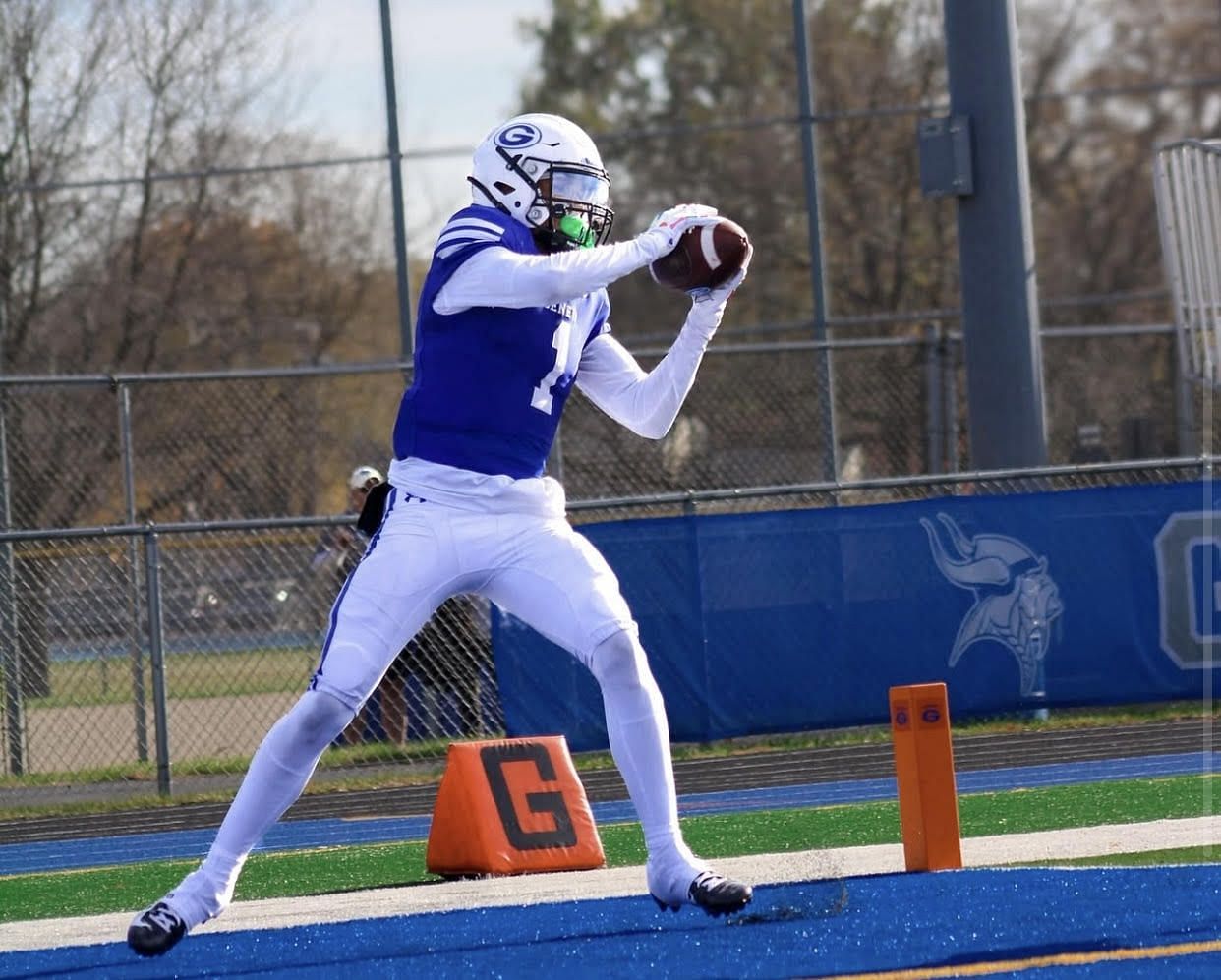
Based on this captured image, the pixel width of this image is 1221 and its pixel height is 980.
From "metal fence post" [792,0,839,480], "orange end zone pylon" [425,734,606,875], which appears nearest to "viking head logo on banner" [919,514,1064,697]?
"metal fence post" [792,0,839,480]

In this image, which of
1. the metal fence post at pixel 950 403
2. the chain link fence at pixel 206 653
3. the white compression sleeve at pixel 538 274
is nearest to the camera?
the white compression sleeve at pixel 538 274

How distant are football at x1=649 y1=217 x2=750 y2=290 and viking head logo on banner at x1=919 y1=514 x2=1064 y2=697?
754cm

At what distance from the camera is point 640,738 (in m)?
5.86

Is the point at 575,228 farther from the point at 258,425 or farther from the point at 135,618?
the point at 258,425

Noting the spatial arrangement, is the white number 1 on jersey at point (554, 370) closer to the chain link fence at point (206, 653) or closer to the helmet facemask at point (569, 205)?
the helmet facemask at point (569, 205)

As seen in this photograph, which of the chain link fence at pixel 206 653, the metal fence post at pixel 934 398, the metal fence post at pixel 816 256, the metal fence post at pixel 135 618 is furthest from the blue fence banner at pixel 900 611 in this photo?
the metal fence post at pixel 135 618

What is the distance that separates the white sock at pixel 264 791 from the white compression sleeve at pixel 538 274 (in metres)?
1.15

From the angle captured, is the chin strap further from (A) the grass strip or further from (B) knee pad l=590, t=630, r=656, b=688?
(A) the grass strip

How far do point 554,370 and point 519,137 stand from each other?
2.12 feet

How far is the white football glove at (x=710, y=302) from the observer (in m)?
6.05

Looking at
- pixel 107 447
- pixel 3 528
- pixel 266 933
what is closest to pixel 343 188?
pixel 107 447

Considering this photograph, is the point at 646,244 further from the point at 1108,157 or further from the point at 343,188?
the point at 1108,157

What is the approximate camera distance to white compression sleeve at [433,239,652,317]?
5.65m

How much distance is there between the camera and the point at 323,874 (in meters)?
8.48
